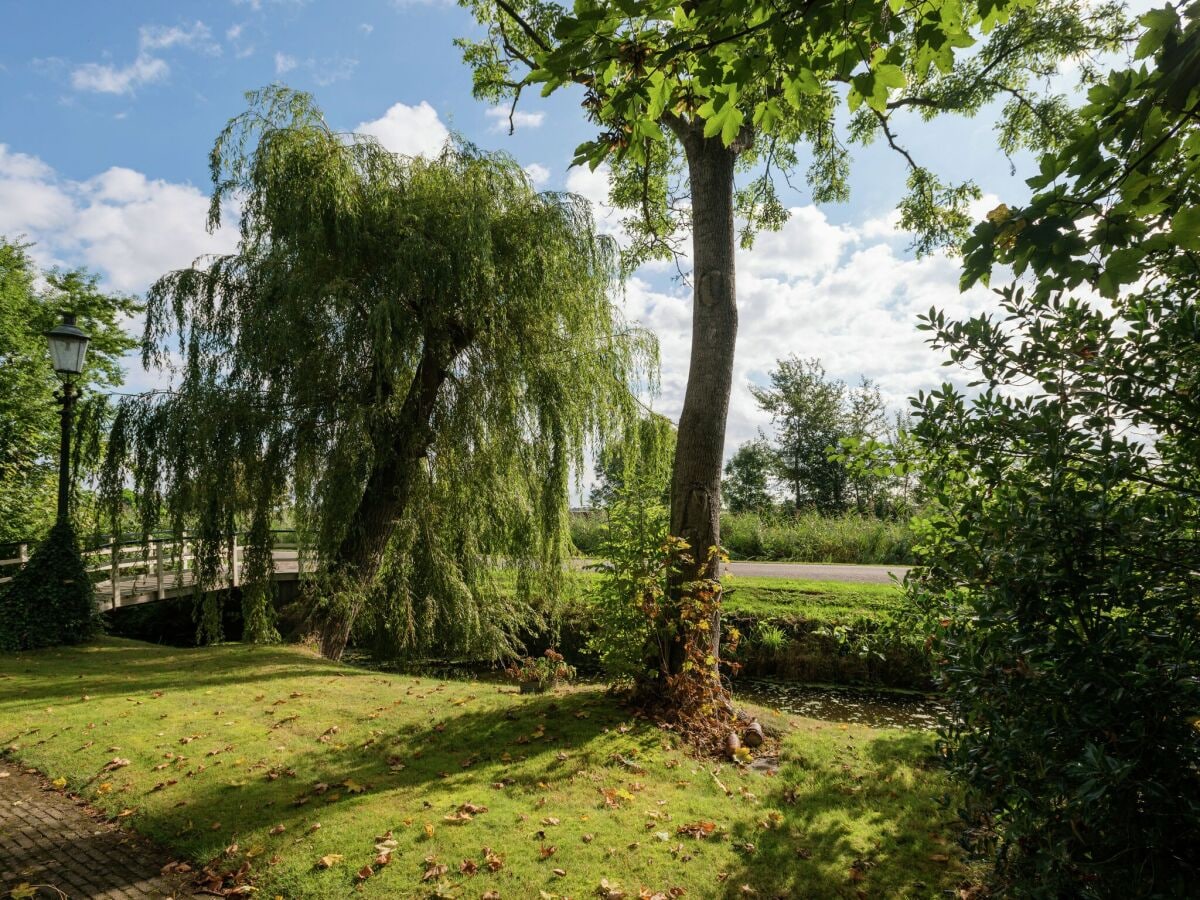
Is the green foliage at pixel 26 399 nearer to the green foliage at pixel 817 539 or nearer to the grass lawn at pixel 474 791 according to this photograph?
the grass lawn at pixel 474 791

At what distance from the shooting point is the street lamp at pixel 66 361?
846 cm

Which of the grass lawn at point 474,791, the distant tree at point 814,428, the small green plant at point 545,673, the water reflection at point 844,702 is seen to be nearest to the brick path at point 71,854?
the grass lawn at point 474,791

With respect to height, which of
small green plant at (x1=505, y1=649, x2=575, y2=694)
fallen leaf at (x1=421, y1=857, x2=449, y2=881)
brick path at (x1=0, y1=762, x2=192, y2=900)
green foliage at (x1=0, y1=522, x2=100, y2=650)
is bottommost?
brick path at (x1=0, y1=762, x2=192, y2=900)

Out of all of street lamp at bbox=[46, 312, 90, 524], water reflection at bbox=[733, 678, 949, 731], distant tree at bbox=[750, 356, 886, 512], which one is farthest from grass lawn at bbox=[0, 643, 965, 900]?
distant tree at bbox=[750, 356, 886, 512]

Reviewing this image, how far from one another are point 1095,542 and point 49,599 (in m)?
11.4

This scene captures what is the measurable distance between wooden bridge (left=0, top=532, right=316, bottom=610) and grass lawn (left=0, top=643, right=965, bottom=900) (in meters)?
1.93

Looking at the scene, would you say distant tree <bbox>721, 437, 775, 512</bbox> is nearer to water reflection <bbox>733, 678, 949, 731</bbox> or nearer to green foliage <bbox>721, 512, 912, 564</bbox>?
green foliage <bbox>721, 512, 912, 564</bbox>

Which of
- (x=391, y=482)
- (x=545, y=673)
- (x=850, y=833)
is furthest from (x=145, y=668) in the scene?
(x=850, y=833)

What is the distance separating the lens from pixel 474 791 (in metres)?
4.45

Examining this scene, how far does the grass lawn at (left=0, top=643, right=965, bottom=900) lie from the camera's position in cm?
360

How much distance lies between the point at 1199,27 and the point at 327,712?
684 centimetres

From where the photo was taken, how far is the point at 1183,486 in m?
2.30

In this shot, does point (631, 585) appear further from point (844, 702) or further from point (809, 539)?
point (809, 539)

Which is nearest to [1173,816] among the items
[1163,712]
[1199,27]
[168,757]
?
[1163,712]
